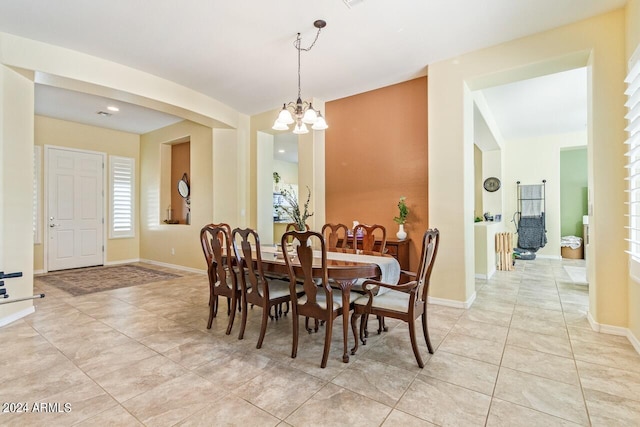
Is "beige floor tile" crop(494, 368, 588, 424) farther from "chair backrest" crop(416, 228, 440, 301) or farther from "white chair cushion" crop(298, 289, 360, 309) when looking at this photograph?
"white chair cushion" crop(298, 289, 360, 309)

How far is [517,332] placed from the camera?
2.82 m

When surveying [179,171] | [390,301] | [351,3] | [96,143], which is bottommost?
[390,301]

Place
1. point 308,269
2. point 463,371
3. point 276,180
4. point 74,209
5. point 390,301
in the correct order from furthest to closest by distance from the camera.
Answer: point 276,180
point 74,209
point 390,301
point 308,269
point 463,371

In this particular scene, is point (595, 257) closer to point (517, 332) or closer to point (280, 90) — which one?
point (517, 332)

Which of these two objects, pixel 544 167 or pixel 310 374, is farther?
pixel 544 167

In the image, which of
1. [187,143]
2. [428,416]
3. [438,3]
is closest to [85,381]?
[428,416]

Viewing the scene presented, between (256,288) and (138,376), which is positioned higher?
(256,288)

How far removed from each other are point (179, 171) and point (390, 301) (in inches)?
224

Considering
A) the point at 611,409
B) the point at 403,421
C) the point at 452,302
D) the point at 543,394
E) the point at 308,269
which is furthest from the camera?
the point at 452,302

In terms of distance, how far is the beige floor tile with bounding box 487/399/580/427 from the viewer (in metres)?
1.60

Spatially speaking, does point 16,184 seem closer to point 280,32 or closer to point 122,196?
point 280,32

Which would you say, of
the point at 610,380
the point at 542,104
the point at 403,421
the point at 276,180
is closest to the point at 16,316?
the point at 403,421

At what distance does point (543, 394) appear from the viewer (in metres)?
1.86

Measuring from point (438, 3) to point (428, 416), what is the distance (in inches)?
122
